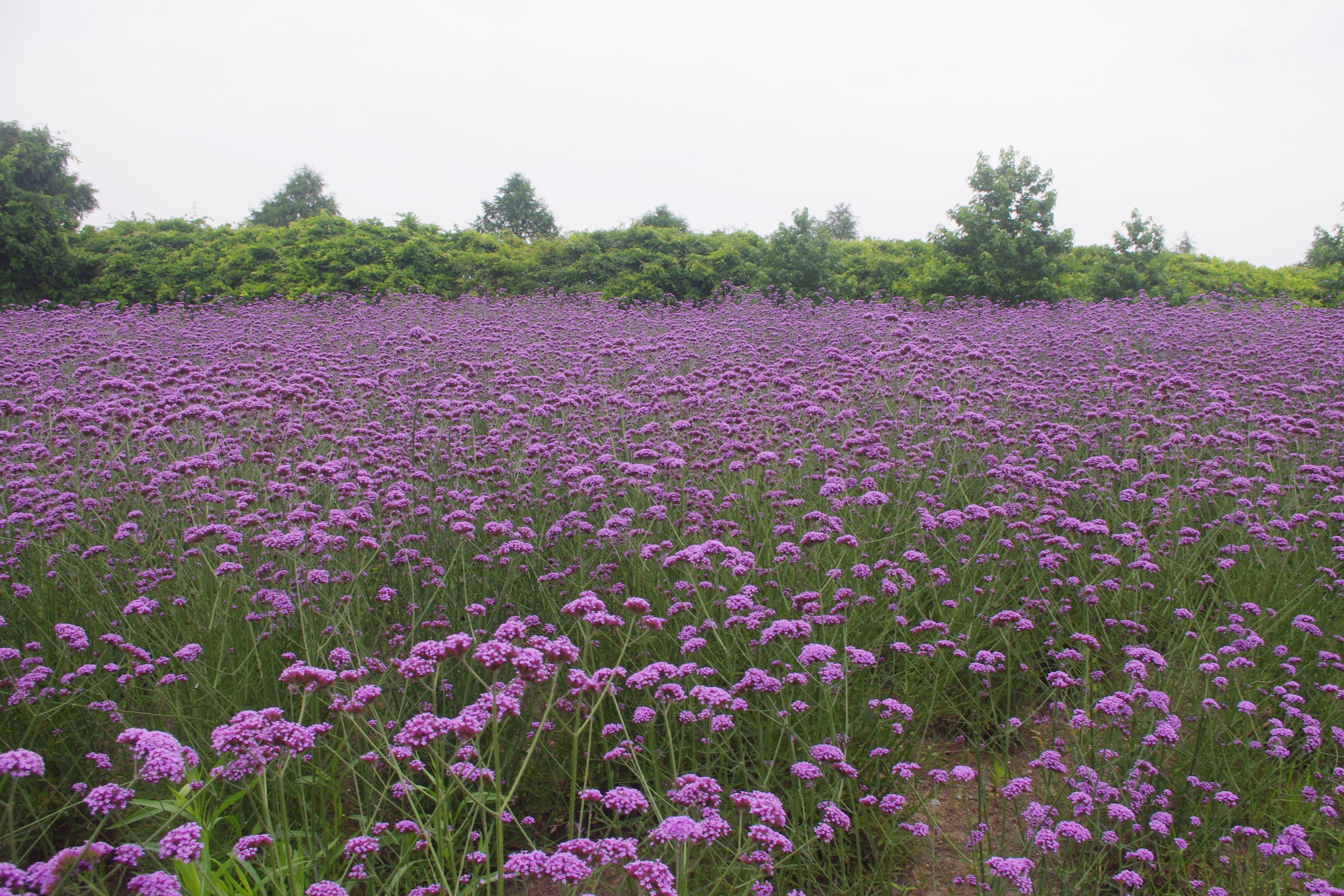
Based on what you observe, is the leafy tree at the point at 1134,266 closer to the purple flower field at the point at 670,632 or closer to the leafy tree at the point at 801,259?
the leafy tree at the point at 801,259

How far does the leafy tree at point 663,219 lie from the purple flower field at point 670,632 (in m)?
18.8

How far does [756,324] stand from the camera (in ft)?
39.3

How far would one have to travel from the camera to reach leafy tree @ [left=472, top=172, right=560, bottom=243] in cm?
5150

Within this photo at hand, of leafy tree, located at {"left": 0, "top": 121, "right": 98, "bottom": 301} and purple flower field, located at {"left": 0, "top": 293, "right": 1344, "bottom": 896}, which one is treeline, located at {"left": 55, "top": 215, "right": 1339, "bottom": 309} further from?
purple flower field, located at {"left": 0, "top": 293, "right": 1344, "bottom": 896}

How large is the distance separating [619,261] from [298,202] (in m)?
52.7

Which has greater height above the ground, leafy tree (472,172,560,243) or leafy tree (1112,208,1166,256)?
leafy tree (472,172,560,243)

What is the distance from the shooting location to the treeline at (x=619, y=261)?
723 inches

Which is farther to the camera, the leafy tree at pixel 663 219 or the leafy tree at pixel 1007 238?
the leafy tree at pixel 663 219

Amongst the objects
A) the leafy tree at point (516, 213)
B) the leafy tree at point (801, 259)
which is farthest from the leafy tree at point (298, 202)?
the leafy tree at point (801, 259)

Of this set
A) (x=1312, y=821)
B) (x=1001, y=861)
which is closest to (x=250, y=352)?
(x=1001, y=861)

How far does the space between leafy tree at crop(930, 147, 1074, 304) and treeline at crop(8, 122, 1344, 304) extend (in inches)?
1.3

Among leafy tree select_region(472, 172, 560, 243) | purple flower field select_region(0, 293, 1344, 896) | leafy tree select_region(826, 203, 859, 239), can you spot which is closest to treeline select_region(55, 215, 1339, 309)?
purple flower field select_region(0, 293, 1344, 896)

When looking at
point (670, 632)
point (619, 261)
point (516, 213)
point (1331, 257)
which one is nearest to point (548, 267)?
point (619, 261)

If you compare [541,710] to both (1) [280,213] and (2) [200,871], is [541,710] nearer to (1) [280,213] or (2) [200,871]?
(2) [200,871]
